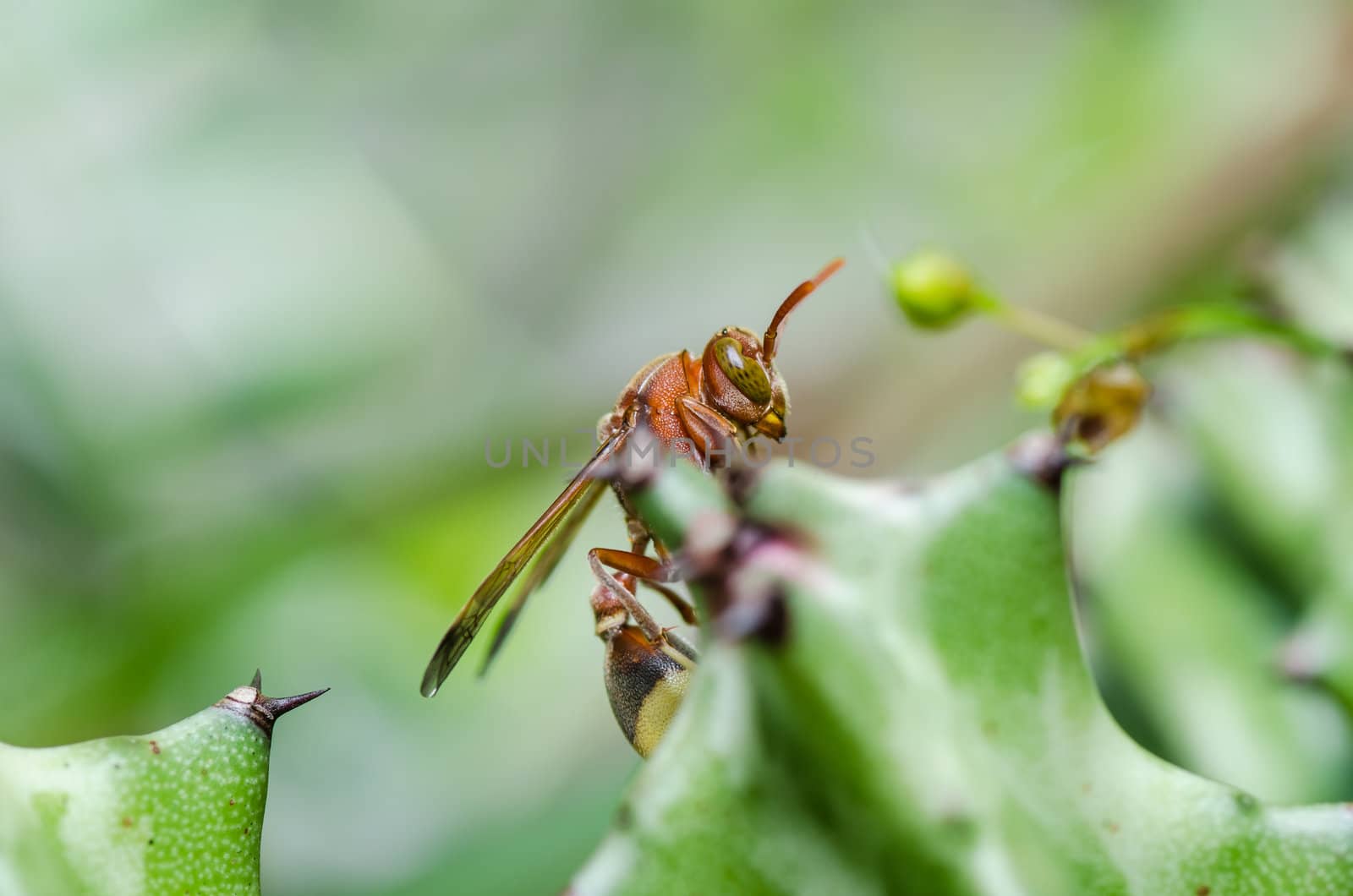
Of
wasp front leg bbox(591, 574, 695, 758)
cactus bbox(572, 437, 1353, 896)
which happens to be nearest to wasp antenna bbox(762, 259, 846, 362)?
wasp front leg bbox(591, 574, 695, 758)

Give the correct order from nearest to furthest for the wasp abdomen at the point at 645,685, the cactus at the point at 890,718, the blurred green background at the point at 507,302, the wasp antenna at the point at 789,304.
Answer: the cactus at the point at 890,718 → the wasp abdomen at the point at 645,685 → the wasp antenna at the point at 789,304 → the blurred green background at the point at 507,302

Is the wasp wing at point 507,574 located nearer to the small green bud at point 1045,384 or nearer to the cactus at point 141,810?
the cactus at point 141,810

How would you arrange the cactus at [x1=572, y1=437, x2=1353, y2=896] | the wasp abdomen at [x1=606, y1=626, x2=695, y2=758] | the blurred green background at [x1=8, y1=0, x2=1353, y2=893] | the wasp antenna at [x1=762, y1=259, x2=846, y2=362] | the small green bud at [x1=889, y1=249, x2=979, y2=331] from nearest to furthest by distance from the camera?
the cactus at [x1=572, y1=437, x2=1353, y2=896]
the wasp abdomen at [x1=606, y1=626, x2=695, y2=758]
the wasp antenna at [x1=762, y1=259, x2=846, y2=362]
the small green bud at [x1=889, y1=249, x2=979, y2=331]
the blurred green background at [x1=8, y1=0, x2=1353, y2=893]

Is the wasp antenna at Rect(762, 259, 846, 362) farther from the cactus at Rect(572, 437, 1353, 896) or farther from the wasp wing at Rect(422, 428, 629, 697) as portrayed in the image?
the cactus at Rect(572, 437, 1353, 896)

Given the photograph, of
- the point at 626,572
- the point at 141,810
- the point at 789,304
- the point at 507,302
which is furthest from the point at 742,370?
the point at 507,302

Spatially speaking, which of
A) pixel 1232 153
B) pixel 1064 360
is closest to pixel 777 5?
pixel 1232 153

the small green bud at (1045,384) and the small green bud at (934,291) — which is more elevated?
the small green bud at (934,291)

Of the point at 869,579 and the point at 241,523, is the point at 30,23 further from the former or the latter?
the point at 869,579

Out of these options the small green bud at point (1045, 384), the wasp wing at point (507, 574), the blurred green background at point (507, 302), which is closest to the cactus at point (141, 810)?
the wasp wing at point (507, 574)
